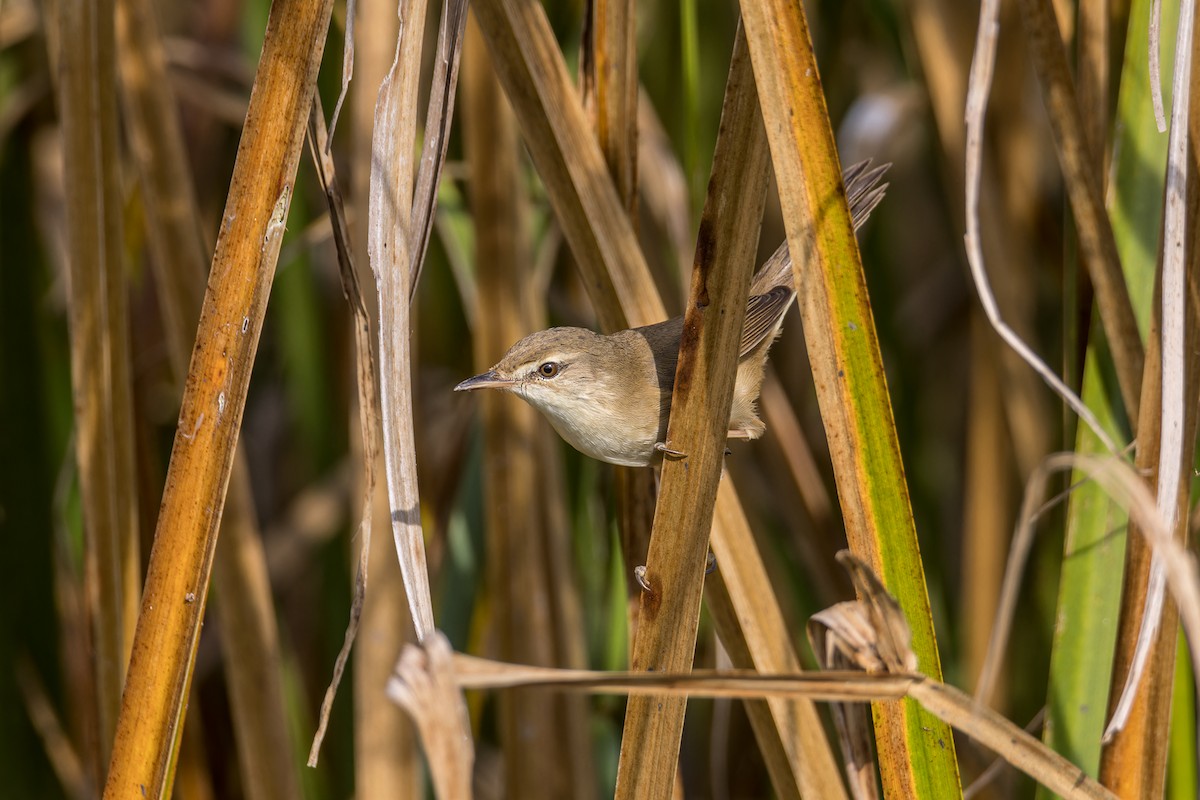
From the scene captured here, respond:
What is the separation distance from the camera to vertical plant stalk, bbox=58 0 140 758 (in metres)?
1.46

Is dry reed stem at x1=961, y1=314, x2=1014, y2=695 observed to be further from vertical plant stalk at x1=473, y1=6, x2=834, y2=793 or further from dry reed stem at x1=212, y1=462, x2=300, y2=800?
dry reed stem at x1=212, y1=462, x2=300, y2=800

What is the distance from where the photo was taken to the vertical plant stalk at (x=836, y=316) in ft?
3.41

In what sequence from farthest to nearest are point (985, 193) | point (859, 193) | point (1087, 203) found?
1. point (985, 193)
2. point (859, 193)
3. point (1087, 203)

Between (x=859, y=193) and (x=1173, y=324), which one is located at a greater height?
(x=859, y=193)

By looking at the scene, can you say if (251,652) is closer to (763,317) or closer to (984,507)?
(763,317)

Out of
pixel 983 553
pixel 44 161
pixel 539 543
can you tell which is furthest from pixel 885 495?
pixel 44 161

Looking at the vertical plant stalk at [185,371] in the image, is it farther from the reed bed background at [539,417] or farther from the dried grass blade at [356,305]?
the dried grass blade at [356,305]

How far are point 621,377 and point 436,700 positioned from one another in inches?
42.7

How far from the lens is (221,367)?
1.06m

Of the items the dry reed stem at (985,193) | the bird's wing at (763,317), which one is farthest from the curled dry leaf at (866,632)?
the dry reed stem at (985,193)

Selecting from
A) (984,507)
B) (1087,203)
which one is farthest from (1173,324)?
(984,507)

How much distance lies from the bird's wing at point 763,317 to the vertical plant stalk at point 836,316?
877mm

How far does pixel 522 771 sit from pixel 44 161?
86.9 inches

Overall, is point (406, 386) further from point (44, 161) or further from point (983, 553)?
point (44, 161)
